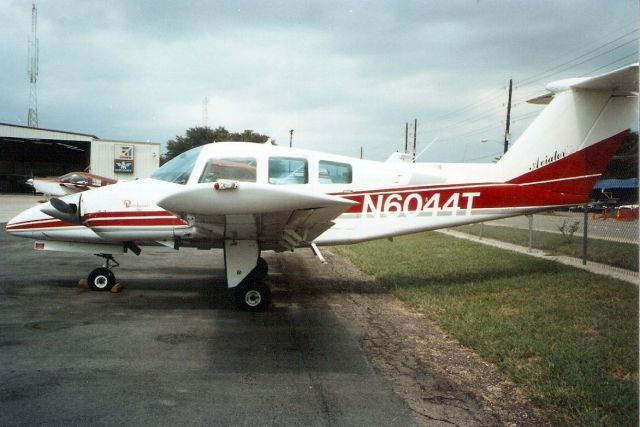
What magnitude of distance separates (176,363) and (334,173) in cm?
391

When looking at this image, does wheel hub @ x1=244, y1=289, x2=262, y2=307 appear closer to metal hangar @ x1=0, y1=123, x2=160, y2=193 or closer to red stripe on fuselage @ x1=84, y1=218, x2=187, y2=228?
red stripe on fuselage @ x1=84, y1=218, x2=187, y2=228

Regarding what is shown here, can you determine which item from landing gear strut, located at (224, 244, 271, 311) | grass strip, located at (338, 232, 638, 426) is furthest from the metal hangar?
landing gear strut, located at (224, 244, 271, 311)

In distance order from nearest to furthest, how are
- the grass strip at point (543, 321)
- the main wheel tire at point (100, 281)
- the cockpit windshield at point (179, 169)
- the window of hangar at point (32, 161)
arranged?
the grass strip at point (543, 321)
the cockpit windshield at point (179, 169)
the main wheel tire at point (100, 281)
the window of hangar at point (32, 161)

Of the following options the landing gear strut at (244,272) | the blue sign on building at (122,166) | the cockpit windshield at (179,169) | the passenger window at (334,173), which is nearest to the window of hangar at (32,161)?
the blue sign on building at (122,166)

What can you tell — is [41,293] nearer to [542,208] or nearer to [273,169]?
[273,169]

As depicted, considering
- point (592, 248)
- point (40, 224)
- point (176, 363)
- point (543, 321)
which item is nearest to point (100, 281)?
point (40, 224)

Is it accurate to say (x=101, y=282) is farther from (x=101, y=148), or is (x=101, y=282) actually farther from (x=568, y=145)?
(x=101, y=148)

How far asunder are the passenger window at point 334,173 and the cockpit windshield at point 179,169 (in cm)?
189

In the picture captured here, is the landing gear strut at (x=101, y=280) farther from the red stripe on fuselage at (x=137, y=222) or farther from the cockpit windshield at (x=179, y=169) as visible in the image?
the cockpit windshield at (x=179, y=169)

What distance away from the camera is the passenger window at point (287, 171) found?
711cm

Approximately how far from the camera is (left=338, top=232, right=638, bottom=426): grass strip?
150 inches

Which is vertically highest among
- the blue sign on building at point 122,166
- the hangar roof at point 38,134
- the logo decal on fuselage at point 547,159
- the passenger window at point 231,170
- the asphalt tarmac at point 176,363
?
the hangar roof at point 38,134

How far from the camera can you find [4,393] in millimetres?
3748

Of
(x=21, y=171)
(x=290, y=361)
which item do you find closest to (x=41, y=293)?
(x=290, y=361)
